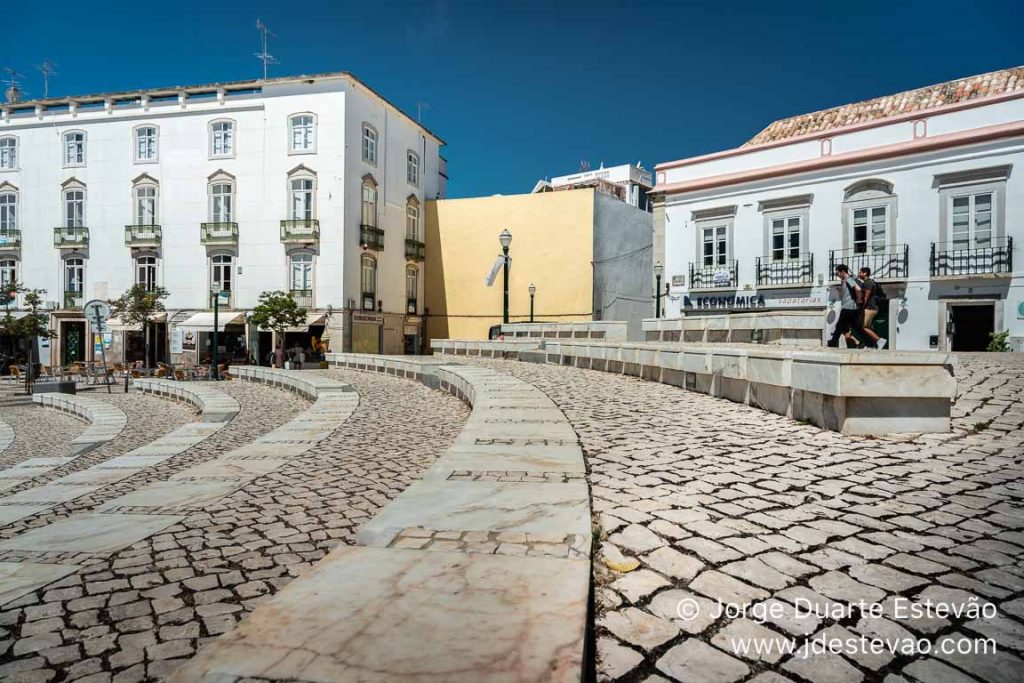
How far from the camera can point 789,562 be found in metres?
2.49

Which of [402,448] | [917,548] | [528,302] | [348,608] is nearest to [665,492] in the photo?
[917,548]

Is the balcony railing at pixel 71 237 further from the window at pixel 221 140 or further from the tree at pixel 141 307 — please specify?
the window at pixel 221 140

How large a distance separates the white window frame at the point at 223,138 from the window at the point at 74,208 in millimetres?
9287

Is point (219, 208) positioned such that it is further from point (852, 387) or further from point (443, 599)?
point (443, 599)

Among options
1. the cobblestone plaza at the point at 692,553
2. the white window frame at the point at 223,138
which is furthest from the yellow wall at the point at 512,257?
the cobblestone plaza at the point at 692,553

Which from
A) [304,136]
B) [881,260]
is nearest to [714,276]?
[881,260]

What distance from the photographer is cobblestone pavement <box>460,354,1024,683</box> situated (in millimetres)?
1891

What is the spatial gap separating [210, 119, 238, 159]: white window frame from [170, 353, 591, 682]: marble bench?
34.4 meters

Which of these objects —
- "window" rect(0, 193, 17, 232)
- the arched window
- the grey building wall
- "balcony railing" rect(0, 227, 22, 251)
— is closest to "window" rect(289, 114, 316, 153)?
the arched window

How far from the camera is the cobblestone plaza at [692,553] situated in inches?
78.0

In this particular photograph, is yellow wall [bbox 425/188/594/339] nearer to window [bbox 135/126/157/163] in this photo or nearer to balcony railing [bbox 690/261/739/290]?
balcony railing [bbox 690/261/739/290]

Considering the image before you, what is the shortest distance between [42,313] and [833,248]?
41831 millimetres

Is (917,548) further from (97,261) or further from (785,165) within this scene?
(97,261)

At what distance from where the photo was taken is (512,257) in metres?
33.7
